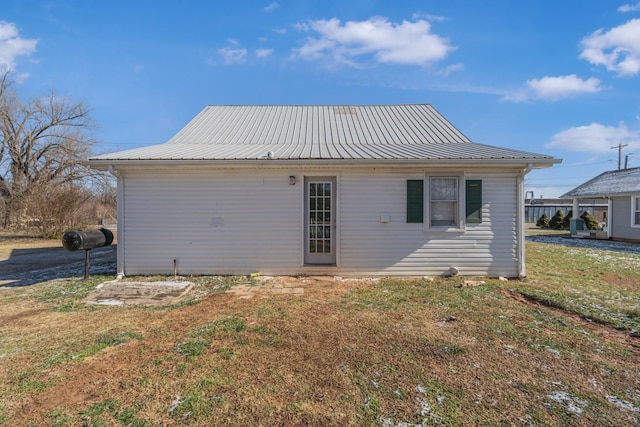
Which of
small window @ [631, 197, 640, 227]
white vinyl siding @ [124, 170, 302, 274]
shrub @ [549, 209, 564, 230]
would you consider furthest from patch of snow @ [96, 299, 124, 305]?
shrub @ [549, 209, 564, 230]

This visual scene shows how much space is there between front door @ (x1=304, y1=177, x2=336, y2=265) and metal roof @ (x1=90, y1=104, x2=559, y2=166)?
2.36 ft

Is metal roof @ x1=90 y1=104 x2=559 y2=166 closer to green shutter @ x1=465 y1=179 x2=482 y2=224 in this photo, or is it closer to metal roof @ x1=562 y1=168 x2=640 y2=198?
green shutter @ x1=465 y1=179 x2=482 y2=224

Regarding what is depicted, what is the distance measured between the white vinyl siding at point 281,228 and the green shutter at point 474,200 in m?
0.15

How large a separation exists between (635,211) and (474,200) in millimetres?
13895

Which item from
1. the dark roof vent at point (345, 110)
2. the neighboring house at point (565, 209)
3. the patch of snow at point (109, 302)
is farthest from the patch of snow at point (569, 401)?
the neighboring house at point (565, 209)

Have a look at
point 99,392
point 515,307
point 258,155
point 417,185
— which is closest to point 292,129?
point 258,155

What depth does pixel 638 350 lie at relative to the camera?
133 inches

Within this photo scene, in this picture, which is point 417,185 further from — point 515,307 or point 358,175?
point 515,307

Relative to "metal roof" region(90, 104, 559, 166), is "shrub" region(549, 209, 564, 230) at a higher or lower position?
lower

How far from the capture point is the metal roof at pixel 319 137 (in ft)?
21.2

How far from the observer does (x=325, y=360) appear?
3.09 meters

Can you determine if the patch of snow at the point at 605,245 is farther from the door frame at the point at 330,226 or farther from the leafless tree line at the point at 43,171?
the leafless tree line at the point at 43,171

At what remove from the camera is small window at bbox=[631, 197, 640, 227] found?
14.3m

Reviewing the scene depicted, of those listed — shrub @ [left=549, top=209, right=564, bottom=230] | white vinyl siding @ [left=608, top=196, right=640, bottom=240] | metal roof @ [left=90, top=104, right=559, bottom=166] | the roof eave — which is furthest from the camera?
shrub @ [left=549, top=209, right=564, bottom=230]
